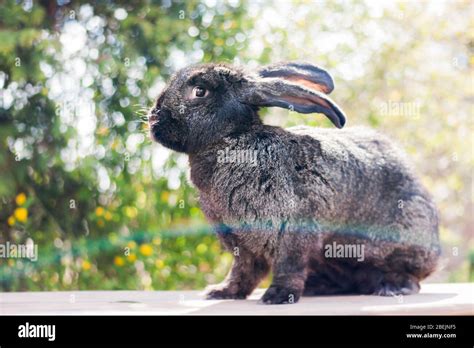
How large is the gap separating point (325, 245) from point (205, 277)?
112 inches

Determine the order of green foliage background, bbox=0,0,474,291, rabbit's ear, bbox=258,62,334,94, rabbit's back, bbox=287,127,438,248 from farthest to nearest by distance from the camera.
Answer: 1. green foliage background, bbox=0,0,474,291
2. rabbit's ear, bbox=258,62,334,94
3. rabbit's back, bbox=287,127,438,248

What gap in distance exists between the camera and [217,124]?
3771 mm

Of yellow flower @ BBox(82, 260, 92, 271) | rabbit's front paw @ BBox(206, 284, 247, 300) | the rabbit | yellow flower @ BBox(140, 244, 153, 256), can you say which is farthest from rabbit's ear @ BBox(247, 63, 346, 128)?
yellow flower @ BBox(82, 260, 92, 271)

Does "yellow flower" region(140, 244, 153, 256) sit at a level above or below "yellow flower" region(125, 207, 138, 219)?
below

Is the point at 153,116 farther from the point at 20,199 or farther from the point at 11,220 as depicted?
the point at 11,220

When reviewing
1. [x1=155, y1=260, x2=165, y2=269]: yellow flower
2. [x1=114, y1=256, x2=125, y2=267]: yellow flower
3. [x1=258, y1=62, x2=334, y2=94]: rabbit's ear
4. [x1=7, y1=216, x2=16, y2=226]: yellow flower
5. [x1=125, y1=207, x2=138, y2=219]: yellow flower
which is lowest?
[x1=155, y1=260, x2=165, y2=269]: yellow flower

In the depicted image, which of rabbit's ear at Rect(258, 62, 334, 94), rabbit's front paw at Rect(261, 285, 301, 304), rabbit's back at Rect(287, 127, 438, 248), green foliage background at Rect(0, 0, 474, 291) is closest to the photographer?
rabbit's front paw at Rect(261, 285, 301, 304)

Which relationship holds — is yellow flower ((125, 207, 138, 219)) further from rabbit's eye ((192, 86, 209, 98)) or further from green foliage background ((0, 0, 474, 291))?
rabbit's eye ((192, 86, 209, 98))

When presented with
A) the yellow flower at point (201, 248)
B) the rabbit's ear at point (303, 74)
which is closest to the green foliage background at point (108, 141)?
the yellow flower at point (201, 248)

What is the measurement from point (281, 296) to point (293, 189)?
1.86 feet

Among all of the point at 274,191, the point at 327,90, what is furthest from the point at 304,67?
the point at 274,191

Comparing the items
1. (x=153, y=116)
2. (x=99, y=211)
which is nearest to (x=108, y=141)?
(x=99, y=211)

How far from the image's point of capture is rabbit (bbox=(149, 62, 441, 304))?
3.64 m

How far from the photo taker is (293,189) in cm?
367
